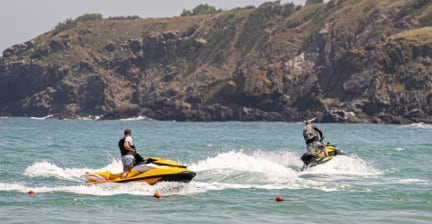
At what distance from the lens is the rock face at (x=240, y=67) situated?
4375 inches

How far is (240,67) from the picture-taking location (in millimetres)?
146000

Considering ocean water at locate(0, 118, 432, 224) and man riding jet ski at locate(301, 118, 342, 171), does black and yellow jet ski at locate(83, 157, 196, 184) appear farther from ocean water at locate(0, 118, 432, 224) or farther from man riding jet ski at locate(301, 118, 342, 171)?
man riding jet ski at locate(301, 118, 342, 171)

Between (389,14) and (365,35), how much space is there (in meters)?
9.84

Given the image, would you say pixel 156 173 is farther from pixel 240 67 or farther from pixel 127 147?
pixel 240 67

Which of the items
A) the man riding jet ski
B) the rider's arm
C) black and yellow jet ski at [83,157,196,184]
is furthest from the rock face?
the rider's arm

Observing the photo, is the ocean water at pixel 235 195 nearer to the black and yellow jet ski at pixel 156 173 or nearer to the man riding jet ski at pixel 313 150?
the black and yellow jet ski at pixel 156 173

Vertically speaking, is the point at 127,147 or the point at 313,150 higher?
the point at 127,147

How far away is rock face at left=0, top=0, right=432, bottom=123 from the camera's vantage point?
111125mm

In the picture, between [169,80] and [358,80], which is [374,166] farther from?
[169,80]

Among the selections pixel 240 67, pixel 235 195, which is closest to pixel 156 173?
pixel 235 195

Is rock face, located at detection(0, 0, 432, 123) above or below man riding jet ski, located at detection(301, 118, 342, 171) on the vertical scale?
above

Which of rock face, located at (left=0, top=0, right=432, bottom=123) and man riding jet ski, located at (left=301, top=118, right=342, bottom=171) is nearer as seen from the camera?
man riding jet ski, located at (left=301, top=118, right=342, bottom=171)

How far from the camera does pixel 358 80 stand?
367 ft

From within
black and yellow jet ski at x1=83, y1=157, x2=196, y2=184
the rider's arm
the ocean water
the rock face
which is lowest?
the ocean water
